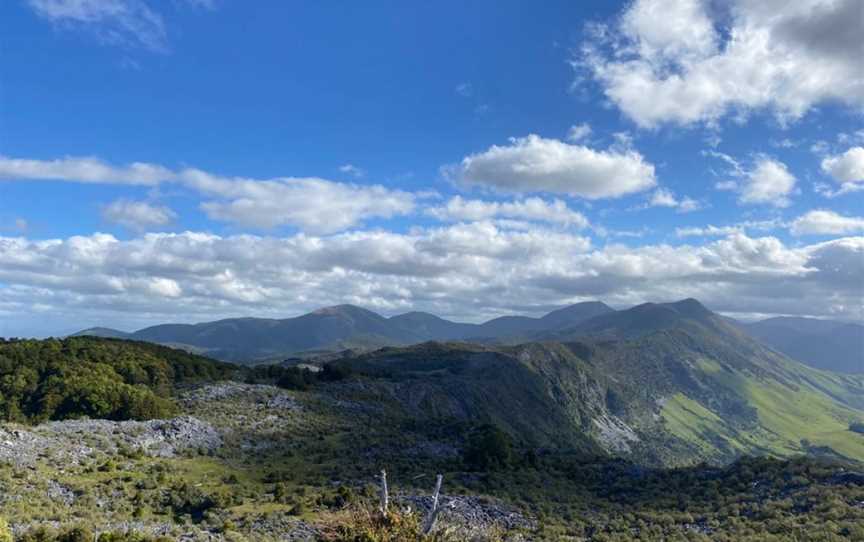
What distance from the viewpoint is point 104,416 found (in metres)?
59.3

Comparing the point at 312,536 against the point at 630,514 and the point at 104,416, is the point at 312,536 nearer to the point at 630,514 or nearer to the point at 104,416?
the point at 630,514

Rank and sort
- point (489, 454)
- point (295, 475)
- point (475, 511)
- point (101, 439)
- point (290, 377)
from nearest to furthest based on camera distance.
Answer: point (475, 511) → point (295, 475) → point (101, 439) → point (489, 454) → point (290, 377)

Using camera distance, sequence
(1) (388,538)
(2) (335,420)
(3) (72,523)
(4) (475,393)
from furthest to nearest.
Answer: (4) (475,393) < (2) (335,420) < (3) (72,523) < (1) (388,538)

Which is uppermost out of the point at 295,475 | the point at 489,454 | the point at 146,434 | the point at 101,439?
the point at 101,439

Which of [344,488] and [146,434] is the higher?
[146,434]

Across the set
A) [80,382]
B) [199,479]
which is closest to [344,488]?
[199,479]

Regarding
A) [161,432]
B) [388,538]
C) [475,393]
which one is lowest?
[475,393]

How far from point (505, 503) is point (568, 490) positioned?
10811 mm

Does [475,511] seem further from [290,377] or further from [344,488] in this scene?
[290,377]

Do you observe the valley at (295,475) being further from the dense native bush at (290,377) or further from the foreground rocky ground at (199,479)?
the dense native bush at (290,377)

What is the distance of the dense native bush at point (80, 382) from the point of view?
58.8 meters

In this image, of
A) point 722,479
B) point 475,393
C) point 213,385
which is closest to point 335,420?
point 213,385

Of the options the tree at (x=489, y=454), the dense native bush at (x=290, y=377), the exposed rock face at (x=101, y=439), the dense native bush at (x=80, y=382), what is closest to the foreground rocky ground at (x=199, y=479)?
the exposed rock face at (x=101, y=439)

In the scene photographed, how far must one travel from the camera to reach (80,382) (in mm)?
61812
